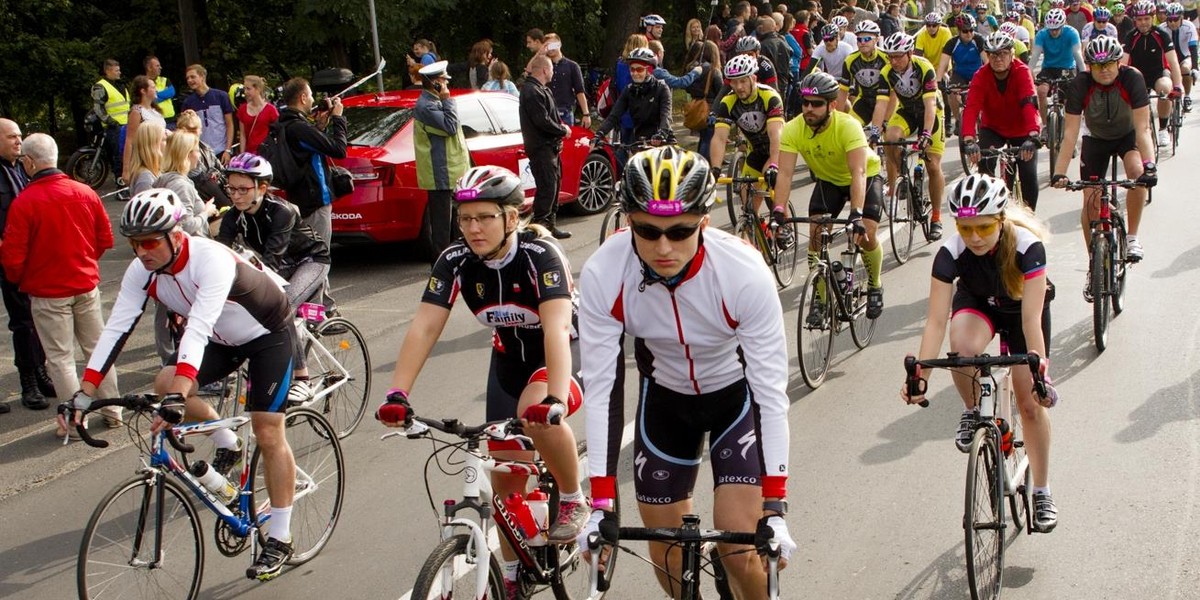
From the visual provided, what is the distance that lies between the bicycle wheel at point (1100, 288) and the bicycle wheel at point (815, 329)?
1.84 metres

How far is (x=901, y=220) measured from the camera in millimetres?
12055

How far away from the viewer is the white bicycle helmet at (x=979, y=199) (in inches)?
222

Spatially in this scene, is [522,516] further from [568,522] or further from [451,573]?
[451,573]

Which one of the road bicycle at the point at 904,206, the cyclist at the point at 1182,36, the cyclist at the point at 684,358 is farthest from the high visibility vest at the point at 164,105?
the cyclist at the point at 1182,36

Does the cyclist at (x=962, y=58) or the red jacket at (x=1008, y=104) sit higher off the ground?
the red jacket at (x=1008, y=104)

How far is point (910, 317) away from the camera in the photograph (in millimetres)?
10211

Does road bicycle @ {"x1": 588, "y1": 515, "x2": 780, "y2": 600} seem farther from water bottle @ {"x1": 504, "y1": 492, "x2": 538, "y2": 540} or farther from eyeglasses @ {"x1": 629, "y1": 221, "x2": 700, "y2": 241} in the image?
water bottle @ {"x1": 504, "y1": 492, "x2": 538, "y2": 540}

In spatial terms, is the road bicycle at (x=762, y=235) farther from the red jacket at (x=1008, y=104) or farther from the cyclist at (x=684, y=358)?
the cyclist at (x=684, y=358)

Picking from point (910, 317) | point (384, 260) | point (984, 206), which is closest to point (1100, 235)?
point (910, 317)

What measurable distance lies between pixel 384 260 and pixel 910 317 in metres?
5.64

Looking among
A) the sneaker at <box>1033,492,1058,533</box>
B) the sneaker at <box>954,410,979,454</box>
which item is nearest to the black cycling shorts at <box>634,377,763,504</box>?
the sneaker at <box>954,410,979,454</box>

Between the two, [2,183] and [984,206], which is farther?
[2,183]

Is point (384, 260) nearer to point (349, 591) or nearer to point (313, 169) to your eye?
point (313, 169)

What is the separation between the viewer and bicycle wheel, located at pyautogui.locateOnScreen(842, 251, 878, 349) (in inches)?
362
